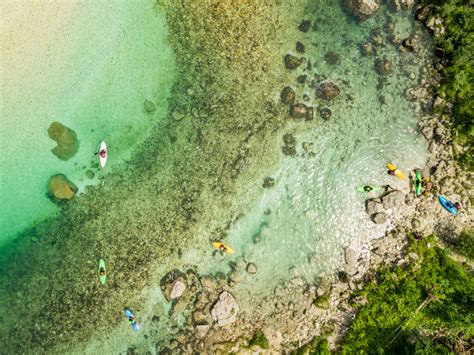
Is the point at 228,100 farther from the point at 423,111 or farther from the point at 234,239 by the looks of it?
the point at 423,111

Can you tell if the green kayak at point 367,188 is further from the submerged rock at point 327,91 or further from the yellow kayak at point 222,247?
the yellow kayak at point 222,247

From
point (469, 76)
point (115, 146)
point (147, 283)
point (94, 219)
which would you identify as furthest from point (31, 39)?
point (469, 76)

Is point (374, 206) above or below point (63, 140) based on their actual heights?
above

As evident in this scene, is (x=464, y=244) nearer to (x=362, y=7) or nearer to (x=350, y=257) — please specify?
(x=350, y=257)

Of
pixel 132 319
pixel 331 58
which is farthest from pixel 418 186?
pixel 132 319

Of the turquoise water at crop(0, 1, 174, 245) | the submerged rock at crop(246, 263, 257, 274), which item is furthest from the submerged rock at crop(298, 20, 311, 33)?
the submerged rock at crop(246, 263, 257, 274)

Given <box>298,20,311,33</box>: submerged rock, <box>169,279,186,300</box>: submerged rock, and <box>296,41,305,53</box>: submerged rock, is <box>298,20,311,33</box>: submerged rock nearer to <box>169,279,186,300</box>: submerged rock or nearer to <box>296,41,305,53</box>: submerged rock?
<box>296,41,305,53</box>: submerged rock
